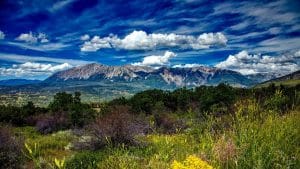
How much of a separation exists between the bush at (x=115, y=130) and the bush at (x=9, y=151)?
3684 millimetres

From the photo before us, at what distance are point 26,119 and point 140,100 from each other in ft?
71.8

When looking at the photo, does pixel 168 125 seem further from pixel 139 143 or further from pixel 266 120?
pixel 266 120

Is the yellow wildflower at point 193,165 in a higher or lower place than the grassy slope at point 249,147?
higher

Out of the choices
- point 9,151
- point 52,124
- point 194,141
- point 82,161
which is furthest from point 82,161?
point 52,124

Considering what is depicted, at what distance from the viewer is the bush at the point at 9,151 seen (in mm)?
14727

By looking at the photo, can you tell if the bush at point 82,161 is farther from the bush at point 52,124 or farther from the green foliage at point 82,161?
the bush at point 52,124

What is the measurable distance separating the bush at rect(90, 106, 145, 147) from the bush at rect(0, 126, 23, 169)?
368cm

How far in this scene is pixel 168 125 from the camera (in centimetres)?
3541

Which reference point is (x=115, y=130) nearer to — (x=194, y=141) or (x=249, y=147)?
(x=194, y=141)

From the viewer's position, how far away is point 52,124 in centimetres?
4419

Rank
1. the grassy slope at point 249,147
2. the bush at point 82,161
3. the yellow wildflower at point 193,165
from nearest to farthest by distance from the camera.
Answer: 1. the yellow wildflower at point 193,165
2. the grassy slope at point 249,147
3. the bush at point 82,161

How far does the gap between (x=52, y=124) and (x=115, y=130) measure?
28.2 m

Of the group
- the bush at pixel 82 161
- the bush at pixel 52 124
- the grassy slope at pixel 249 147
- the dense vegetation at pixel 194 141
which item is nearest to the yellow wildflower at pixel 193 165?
the dense vegetation at pixel 194 141

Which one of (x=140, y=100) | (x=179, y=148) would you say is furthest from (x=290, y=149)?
(x=140, y=100)
